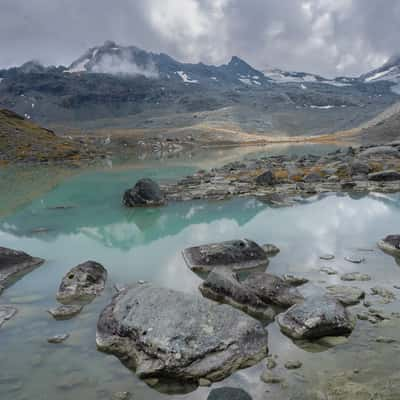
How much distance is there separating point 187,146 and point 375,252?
129 m

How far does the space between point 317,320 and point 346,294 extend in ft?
9.12

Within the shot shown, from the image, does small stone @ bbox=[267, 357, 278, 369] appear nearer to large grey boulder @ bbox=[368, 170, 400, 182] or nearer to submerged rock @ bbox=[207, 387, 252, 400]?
submerged rock @ bbox=[207, 387, 252, 400]

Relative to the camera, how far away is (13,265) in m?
15.0

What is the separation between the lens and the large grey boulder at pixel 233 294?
1067cm

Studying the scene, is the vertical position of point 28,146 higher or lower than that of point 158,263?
higher

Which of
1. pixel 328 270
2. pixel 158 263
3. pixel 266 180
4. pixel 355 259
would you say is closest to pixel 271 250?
pixel 328 270

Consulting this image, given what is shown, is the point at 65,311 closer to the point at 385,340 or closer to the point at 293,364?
the point at 293,364

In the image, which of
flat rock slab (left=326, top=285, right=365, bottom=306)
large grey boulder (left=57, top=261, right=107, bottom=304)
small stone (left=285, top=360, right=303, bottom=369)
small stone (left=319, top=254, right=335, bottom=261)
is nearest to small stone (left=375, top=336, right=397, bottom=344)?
flat rock slab (left=326, top=285, right=365, bottom=306)

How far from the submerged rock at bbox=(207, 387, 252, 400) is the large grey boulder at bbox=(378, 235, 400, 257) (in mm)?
10892

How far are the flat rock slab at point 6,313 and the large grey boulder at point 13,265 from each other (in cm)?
208

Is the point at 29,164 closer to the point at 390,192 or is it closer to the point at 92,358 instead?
the point at 390,192

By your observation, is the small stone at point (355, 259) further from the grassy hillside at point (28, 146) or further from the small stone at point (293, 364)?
the grassy hillside at point (28, 146)

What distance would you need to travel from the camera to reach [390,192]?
29516mm

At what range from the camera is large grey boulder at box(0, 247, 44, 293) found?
14.1 meters
